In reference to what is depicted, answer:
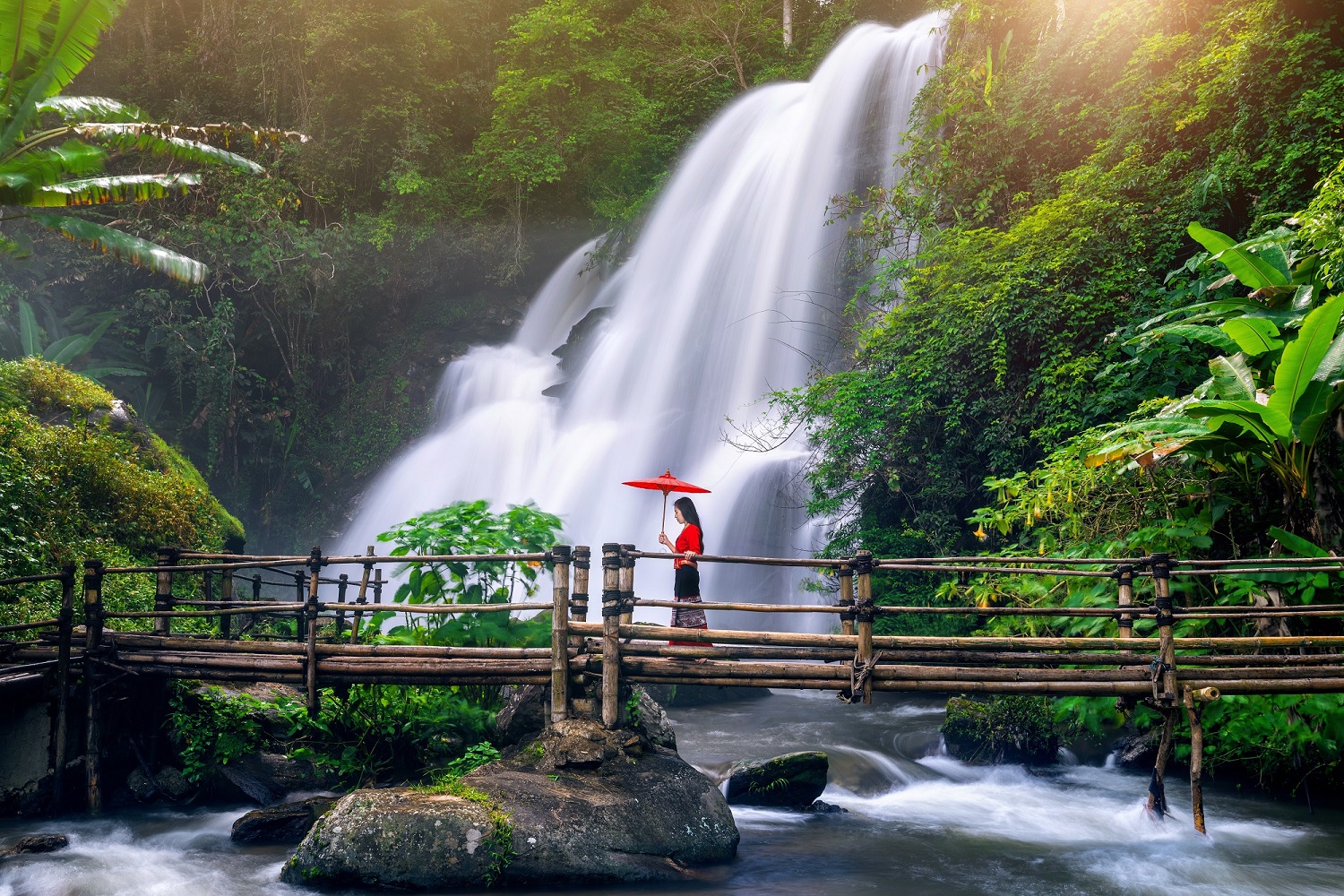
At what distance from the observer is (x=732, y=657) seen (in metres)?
6.47

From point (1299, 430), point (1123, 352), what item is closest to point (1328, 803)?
point (1299, 430)

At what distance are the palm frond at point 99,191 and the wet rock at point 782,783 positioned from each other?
9.63 metres

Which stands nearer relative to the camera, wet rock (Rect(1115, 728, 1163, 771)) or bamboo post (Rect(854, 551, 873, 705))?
bamboo post (Rect(854, 551, 873, 705))

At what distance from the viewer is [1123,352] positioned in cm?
1043

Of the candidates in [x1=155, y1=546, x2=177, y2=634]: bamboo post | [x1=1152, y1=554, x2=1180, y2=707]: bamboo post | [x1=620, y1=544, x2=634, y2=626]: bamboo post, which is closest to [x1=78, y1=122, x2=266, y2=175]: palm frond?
[x1=155, y1=546, x2=177, y2=634]: bamboo post

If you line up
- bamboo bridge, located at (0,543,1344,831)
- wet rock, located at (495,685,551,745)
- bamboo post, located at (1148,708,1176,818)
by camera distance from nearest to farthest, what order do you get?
bamboo bridge, located at (0,543,1344,831) → bamboo post, located at (1148,708,1176,818) → wet rock, located at (495,685,551,745)

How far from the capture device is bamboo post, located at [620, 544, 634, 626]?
6.43m

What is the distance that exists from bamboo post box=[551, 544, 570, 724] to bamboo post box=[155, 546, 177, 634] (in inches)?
134

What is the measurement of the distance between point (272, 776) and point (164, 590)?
1.74 meters

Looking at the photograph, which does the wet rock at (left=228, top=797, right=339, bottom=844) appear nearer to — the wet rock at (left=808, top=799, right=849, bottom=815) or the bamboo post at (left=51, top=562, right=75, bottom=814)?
the bamboo post at (left=51, top=562, right=75, bottom=814)

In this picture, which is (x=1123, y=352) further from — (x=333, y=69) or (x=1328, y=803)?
(x=333, y=69)

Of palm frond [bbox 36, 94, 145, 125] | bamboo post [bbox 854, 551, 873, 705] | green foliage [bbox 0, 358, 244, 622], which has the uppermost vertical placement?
palm frond [bbox 36, 94, 145, 125]

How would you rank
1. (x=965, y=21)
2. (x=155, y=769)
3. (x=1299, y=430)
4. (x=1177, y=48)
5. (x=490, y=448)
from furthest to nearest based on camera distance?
A: 1. (x=490, y=448)
2. (x=965, y=21)
3. (x=1177, y=48)
4. (x=155, y=769)
5. (x=1299, y=430)

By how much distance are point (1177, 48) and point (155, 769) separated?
1325 cm
